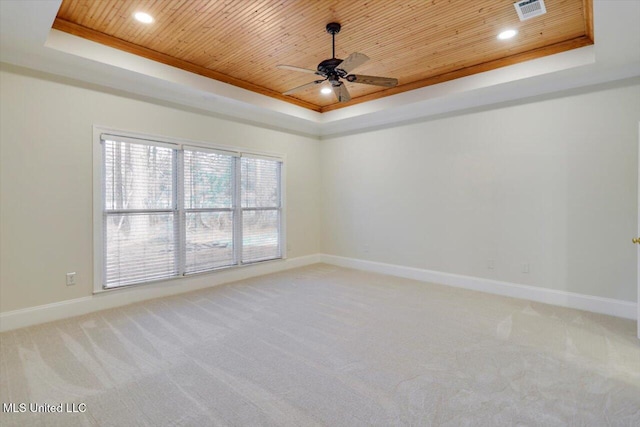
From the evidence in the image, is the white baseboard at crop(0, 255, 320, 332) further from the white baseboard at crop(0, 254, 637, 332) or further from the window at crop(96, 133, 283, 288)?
the window at crop(96, 133, 283, 288)

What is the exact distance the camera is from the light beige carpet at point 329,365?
1.94 m

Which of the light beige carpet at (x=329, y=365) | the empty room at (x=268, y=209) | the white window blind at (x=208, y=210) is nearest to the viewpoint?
the light beige carpet at (x=329, y=365)

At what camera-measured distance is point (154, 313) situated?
3.61 metres

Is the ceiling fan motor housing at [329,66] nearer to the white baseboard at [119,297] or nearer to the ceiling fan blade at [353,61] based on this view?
the ceiling fan blade at [353,61]

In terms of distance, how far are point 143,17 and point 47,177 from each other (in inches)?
78.2

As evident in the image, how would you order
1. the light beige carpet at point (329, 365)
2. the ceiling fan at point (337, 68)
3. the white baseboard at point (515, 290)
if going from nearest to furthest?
1. the light beige carpet at point (329, 365)
2. the ceiling fan at point (337, 68)
3. the white baseboard at point (515, 290)

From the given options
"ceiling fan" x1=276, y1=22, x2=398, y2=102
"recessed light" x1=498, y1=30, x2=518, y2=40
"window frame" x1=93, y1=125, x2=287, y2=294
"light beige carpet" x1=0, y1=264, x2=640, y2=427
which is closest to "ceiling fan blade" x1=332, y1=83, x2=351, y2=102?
"ceiling fan" x1=276, y1=22, x2=398, y2=102

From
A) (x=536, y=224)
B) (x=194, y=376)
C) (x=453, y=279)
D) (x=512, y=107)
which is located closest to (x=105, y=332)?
(x=194, y=376)

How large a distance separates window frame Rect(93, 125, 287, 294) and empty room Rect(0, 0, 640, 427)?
0.10 ft

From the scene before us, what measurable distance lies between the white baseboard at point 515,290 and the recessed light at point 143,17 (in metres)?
4.65

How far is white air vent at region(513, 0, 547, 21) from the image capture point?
2696mm

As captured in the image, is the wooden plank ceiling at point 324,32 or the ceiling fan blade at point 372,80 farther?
the ceiling fan blade at point 372,80

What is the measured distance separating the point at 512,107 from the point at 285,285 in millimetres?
4038

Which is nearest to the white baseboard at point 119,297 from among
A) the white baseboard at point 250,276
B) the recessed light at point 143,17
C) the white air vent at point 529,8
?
the white baseboard at point 250,276
